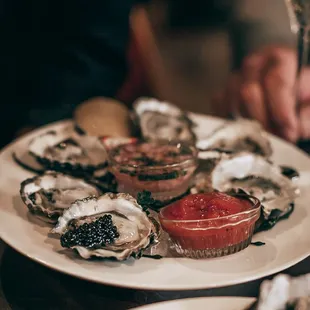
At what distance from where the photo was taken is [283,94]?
1412 millimetres

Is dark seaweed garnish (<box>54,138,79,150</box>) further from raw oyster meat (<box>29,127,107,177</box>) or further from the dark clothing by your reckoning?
the dark clothing

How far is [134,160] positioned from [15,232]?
255mm

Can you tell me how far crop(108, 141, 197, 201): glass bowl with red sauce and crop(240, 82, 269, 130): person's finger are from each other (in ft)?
1.56

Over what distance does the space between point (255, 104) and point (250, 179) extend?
19.7 inches

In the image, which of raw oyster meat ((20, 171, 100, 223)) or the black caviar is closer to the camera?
the black caviar

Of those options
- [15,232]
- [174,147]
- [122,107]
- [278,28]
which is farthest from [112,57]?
[15,232]

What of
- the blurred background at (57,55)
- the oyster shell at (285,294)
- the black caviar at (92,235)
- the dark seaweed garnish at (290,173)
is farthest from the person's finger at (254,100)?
the oyster shell at (285,294)

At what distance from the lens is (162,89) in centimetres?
227

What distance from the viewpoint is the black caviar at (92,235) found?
0.75 m

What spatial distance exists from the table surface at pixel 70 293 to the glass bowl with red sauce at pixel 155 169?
20 cm

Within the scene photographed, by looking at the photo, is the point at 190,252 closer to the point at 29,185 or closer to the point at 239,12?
the point at 29,185

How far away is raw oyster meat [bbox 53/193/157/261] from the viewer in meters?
0.75

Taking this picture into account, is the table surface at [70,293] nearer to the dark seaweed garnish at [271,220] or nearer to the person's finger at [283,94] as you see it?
the dark seaweed garnish at [271,220]

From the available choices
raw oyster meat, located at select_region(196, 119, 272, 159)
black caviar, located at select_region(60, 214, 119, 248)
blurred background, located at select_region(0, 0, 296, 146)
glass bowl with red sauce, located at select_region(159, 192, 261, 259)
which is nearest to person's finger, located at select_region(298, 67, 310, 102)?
blurred background, located at select_region(0, 0, 296, 146)
